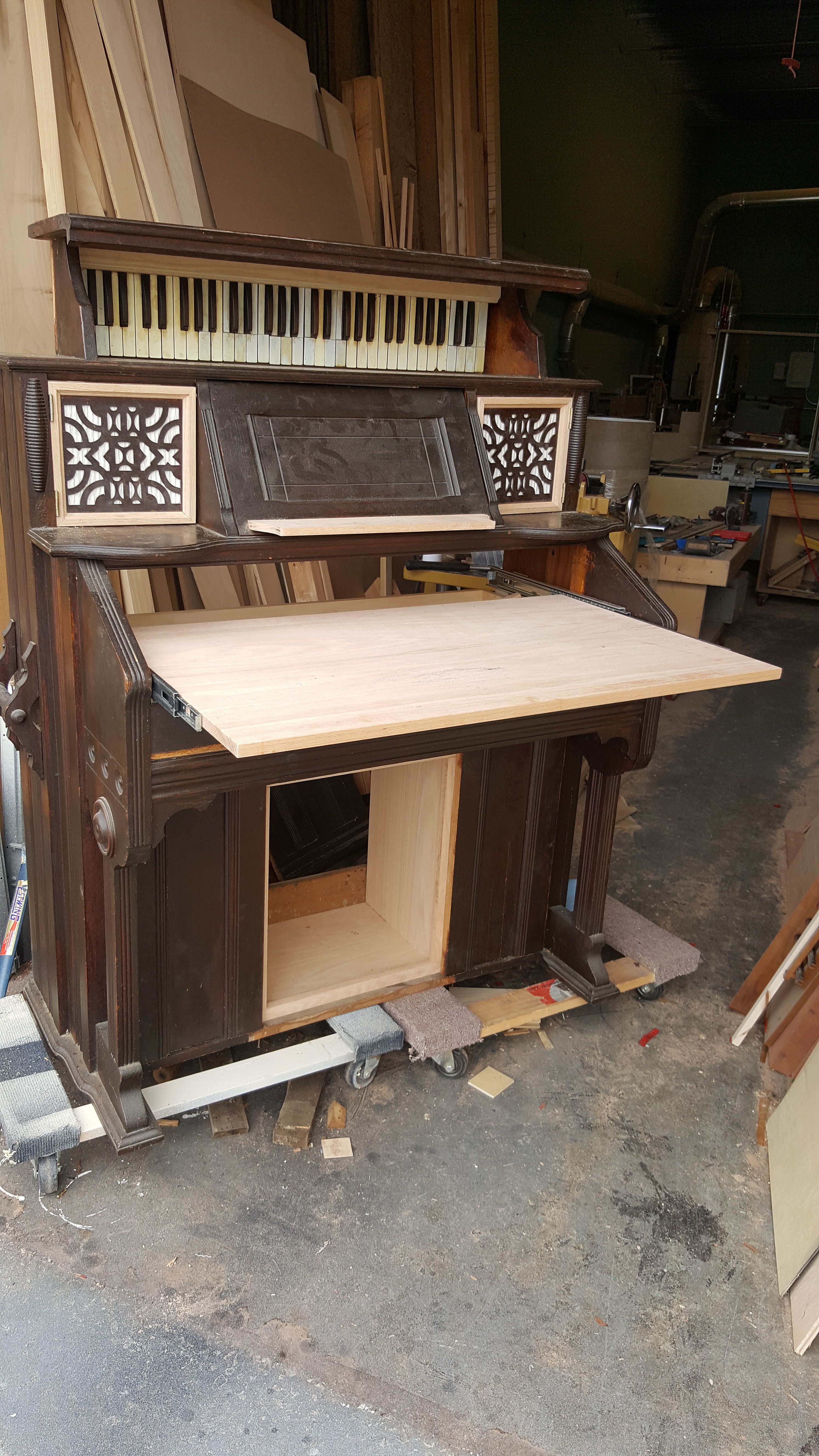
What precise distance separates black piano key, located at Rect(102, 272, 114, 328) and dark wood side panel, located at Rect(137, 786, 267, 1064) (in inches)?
39.6

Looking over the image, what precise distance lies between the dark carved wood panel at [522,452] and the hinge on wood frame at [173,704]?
1.07m

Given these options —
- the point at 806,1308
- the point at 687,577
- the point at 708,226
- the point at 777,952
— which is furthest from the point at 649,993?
the point at 708,226

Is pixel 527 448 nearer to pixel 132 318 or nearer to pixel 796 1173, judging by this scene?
pixel 132 318

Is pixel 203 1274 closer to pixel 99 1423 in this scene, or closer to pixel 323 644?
pixel 99 1423

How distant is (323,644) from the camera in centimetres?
217

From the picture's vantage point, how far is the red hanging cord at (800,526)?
812 cm

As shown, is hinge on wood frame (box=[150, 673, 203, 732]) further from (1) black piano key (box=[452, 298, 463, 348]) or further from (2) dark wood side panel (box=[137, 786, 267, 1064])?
(1) black piano key (box=[452, 298, 463, 348])

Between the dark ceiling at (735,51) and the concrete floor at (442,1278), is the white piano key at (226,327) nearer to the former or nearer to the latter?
the concrete floor at (442,1278)

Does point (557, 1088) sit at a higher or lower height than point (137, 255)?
lower

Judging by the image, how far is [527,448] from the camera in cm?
264

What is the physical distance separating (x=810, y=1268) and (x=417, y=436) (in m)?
1.96

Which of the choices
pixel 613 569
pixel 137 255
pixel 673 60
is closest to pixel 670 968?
pixel 613 569

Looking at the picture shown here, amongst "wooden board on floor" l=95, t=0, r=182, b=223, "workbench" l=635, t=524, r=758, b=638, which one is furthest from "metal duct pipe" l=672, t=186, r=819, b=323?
"wooden board on floor" l=95, t=0, r=182, b=223

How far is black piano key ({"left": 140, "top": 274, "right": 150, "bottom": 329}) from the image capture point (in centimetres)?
216
